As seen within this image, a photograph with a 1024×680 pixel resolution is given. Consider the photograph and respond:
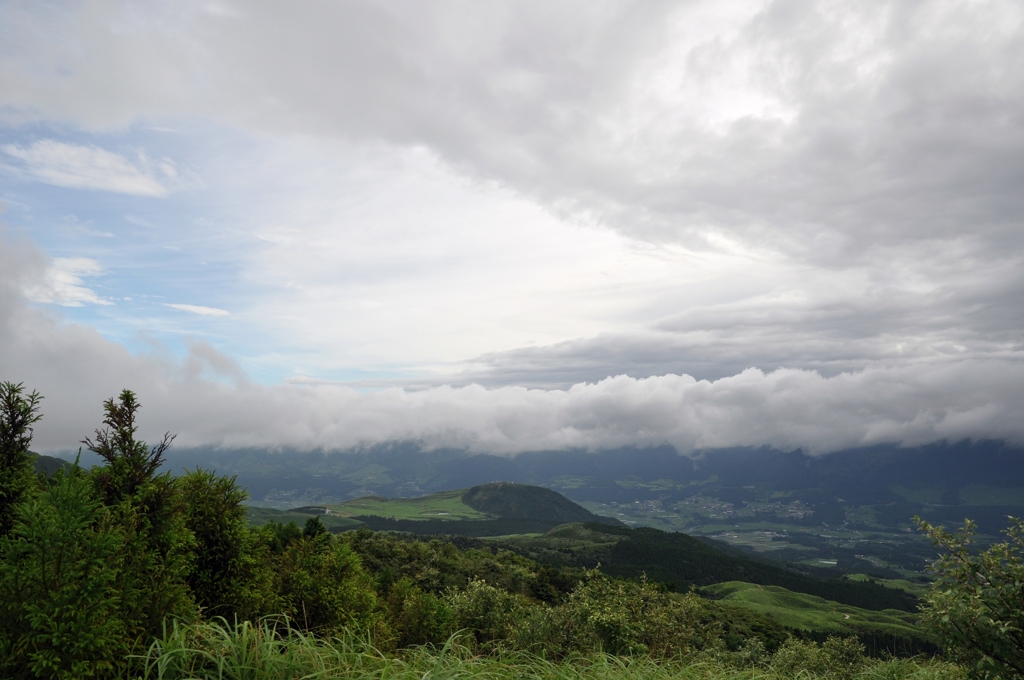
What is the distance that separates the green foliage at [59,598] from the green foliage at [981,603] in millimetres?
14641

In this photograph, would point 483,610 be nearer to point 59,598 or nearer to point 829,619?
point 59,598

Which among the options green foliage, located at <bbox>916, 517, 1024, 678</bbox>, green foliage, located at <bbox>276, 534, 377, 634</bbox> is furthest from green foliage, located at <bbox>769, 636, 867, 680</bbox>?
green foliage, located at <bbox>276, 534, 377, 634</bbox>

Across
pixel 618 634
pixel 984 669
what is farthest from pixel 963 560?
pixel 618 634

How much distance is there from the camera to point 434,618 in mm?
31141

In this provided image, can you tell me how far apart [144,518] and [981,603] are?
731 inches

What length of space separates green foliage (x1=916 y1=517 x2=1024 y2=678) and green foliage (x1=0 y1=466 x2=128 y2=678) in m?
14.6

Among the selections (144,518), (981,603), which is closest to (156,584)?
(144,518)

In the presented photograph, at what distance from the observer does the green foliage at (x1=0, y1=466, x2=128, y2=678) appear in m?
8.89

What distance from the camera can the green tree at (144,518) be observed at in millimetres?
11508

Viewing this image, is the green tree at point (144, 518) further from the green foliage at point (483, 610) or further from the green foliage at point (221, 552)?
the green foliage at point (483, 610)

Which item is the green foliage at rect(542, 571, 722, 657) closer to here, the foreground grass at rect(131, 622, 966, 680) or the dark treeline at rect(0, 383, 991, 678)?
the dark treeline at rect(0, 383, 991, 678)

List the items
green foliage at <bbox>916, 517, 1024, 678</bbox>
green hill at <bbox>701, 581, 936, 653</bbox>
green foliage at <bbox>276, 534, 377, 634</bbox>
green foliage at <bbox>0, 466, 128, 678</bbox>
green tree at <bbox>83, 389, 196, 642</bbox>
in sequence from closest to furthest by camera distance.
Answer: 1. green foliage at <bbox>0, 466, 128, 678</bbox>
2. green foliage at <bbox>916, 517, 1024, 678</bbox>
3. green tree at <bbox>83, 389, 196, 642</bbox>
4. green foliage at <bbox>276, 534, 377, 634</bbox>
5. green hill at <bbox>701, 581, 936, 653</bbox>

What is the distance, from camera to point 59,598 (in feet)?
29.9

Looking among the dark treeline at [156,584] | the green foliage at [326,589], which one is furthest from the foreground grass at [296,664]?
the green foliage at [326,589]
